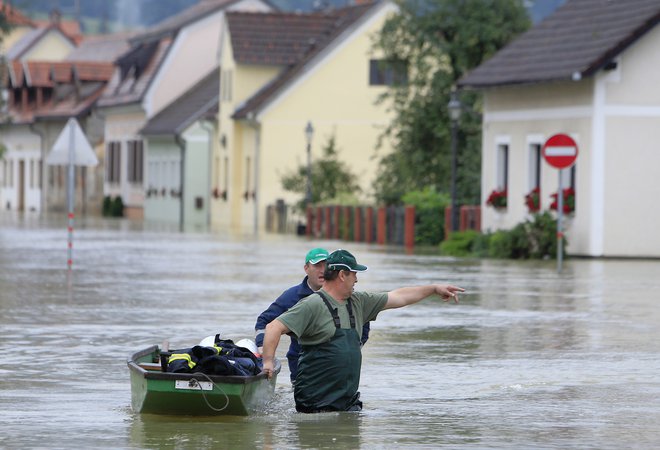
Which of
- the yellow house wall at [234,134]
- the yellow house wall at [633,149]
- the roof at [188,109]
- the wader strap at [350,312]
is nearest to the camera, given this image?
the wader strap at [350,312]

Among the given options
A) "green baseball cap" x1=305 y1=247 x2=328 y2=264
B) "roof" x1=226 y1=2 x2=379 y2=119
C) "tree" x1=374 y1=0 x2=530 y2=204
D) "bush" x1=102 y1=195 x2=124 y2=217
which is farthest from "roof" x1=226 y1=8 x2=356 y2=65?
"green baseball cap" x1=305 y1=247 x2=328 y2=264

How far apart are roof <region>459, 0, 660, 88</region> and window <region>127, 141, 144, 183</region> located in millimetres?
40128

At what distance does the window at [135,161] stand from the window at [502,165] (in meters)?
39.6

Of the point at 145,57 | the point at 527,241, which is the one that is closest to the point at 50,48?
the point at 145,57

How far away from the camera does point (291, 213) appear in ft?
195

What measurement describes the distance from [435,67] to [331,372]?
42.8m

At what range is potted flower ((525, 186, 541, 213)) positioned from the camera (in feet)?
Result: 135

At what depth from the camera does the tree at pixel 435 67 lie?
53.2 metres

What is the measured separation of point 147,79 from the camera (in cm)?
7969

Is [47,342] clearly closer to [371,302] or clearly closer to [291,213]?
[371,302]

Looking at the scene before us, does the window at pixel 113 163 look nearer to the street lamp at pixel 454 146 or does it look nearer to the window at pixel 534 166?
the street lamp at pixel 454 146


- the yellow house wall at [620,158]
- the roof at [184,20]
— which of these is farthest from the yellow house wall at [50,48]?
the yellow house wall at [620,158]

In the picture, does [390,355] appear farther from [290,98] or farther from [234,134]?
[234,134]

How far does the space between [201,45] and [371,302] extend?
65.9 metres
